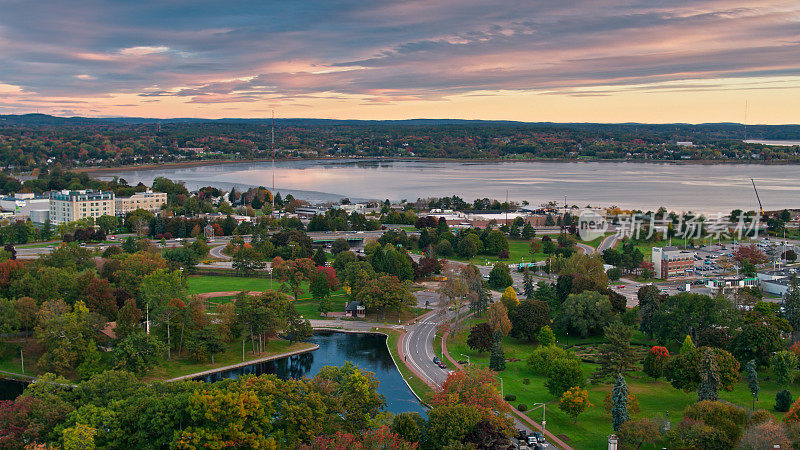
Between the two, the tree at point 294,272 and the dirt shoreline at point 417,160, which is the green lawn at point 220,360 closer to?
the tree at point 294,272

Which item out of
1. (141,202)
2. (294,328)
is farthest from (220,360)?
(141,202)

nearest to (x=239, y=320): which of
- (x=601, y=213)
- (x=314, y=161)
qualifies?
(x=601, y=213)

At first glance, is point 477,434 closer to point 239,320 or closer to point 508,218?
point 239,320

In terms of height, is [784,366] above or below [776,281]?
below

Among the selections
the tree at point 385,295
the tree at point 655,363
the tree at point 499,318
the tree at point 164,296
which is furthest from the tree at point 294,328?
A: the tree at point 655,363

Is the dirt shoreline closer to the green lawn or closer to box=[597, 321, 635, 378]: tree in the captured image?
the green lawn

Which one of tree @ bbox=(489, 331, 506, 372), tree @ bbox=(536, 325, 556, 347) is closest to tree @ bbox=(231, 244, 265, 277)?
tree @ bbox=(536, 325, 556, 347)

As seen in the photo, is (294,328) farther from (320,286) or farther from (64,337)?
(64,337)
